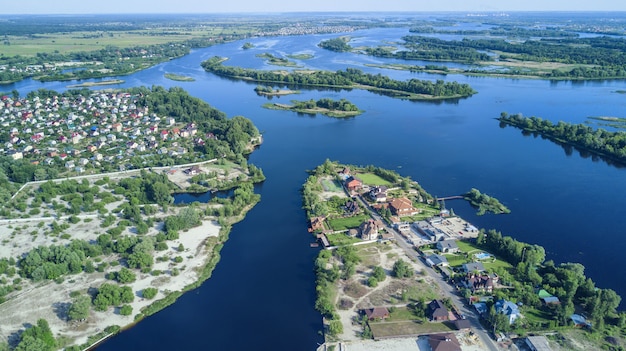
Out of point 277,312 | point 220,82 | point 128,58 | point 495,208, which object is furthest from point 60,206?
point 128,58

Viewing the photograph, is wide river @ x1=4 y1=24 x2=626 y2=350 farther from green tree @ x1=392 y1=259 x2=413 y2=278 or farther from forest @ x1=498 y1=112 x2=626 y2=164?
green tree @ x1=392 y1=259 x2=413 y2=278

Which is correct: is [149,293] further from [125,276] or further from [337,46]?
[337,46]

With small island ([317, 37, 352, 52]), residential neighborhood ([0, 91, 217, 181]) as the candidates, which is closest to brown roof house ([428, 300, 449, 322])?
residential neighborhood ([0, 91, 217, 181])

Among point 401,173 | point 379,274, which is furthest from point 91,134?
point 379,274

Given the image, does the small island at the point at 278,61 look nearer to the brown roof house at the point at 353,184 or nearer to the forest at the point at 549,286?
the brown roof house at the point at 353,184

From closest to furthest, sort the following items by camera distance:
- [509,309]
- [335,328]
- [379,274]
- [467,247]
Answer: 1. [335,328]
2. [509,309]
3. [379,274]
4. [467,247]
